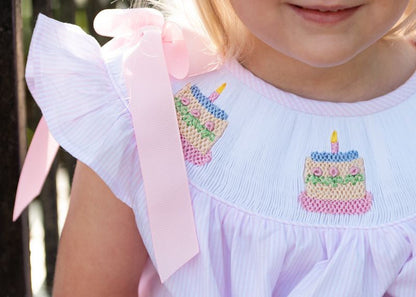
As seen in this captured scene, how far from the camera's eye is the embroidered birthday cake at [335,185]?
128 centimetres

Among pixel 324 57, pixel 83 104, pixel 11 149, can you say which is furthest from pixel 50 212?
pixel 324 57

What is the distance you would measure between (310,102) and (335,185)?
0.13m

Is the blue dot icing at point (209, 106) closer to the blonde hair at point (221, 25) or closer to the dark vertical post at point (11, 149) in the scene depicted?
the blonde hair at point (221, 25)

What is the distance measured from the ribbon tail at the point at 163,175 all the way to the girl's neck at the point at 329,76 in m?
0.16

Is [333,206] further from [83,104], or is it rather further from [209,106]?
[83,104]

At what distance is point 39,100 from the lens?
51.6 inches

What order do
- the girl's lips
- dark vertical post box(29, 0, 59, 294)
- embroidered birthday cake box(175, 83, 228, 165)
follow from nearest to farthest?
1. the girl's lips
2. embroidered birthday cake box(175, 83, 228, 165)
3. dark vertical post box(29, 0, 59, 294)

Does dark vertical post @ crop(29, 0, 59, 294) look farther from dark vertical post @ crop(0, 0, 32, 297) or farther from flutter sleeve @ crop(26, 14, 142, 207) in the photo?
flutter sleeve @ crop(26, 14, 142, 207)

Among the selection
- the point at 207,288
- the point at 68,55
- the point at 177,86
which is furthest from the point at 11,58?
the point at 207,288

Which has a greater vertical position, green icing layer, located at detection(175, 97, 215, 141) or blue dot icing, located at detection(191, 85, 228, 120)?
blue dot icing, located at detection(191, 85, 228, 120)

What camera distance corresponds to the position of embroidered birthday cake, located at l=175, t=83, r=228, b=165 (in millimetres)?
1300

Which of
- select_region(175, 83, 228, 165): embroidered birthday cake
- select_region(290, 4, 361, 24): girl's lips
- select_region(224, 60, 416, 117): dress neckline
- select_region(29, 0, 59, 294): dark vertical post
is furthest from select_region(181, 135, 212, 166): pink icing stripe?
select_region(29, 0, 59, 294): dark vertical post

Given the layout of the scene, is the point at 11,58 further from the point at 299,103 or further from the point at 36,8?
the point at 299,103

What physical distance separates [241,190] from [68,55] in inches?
12.7
